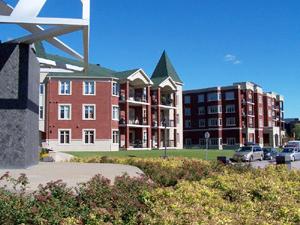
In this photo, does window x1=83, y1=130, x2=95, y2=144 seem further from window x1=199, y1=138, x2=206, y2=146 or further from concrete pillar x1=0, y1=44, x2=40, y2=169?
concrete pillar x1=0, y1=44, x2=40, y2=169

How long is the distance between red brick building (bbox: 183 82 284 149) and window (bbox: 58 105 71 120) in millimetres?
38762

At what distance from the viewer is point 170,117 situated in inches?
2677

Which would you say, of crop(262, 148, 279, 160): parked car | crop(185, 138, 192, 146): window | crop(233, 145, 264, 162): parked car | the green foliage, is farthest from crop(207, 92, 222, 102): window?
the green foliage

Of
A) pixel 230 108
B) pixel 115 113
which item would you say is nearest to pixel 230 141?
pixel 230 108

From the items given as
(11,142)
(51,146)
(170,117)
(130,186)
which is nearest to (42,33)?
(11,142)

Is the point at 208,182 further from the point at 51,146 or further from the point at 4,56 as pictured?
the point at 51,146

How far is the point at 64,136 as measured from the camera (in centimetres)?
5344

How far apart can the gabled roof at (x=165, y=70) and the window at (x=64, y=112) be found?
22.3 metres

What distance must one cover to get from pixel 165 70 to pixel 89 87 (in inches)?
853

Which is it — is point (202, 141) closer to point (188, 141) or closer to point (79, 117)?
point (188, 141)

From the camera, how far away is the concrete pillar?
13680 millimetres

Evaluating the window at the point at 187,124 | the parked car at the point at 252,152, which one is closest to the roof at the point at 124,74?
the parked car at the point at 252,152

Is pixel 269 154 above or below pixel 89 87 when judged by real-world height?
below

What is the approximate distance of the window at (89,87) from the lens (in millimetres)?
54250
